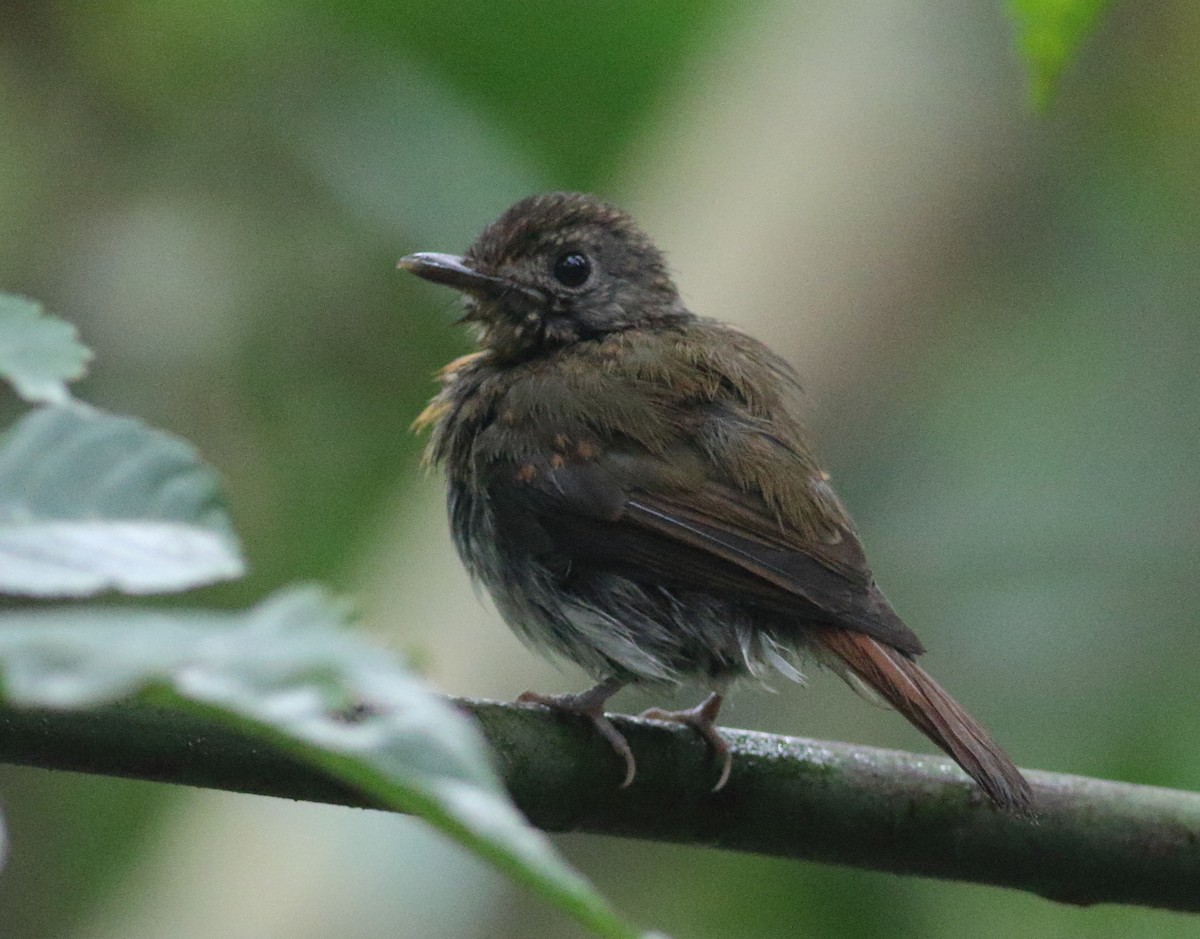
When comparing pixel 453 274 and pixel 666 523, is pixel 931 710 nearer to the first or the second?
pixel 666 523

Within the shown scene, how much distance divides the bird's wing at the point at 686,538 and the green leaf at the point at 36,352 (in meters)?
2.32

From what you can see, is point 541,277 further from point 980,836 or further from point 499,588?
point 980,836

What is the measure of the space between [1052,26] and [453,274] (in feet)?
8.16

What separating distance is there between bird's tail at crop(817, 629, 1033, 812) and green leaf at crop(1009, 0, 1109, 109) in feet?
4.13

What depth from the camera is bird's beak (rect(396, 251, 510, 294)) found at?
Result: 3.94m

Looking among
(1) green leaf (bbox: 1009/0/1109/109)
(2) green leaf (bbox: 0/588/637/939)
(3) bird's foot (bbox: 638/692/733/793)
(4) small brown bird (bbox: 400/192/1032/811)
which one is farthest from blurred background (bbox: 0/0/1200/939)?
(2) green leaf (bbox: 0/588/637/939)

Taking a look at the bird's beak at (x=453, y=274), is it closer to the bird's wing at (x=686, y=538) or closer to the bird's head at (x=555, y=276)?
the bird's head at (x=555, y=276)

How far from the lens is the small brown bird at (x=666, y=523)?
3.15 metres

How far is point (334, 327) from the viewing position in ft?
15.4

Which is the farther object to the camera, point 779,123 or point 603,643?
point 779,123

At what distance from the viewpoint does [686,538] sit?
10.5 feet

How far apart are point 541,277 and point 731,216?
5.14ft

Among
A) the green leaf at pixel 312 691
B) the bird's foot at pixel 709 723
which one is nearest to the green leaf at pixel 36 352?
the green leaf at pixel 312 691

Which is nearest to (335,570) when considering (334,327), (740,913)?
(334,327)
